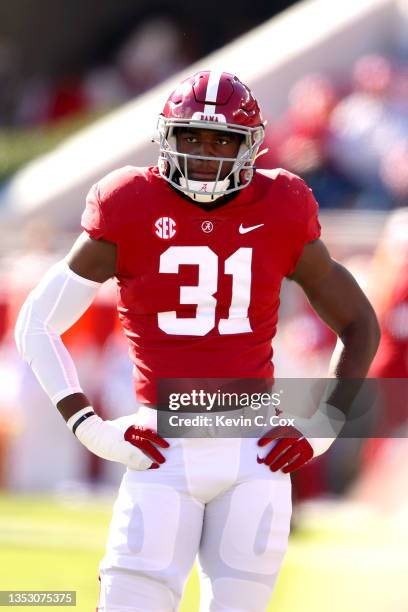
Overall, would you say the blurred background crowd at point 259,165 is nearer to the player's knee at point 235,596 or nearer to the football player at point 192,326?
the football player at point 192,326

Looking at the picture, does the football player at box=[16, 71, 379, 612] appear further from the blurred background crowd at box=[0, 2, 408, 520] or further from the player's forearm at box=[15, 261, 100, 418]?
the blurred background crowd at box=[0, 2, 408, 520]

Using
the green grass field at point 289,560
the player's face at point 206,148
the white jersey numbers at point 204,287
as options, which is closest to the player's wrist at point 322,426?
the white jersey numbers at point 204,287

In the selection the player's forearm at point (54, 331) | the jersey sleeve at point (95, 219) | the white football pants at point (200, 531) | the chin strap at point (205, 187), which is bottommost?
the white football pants at point (200, 531)

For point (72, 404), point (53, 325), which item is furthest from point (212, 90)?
point (72, 404)

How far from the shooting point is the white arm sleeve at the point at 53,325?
3.87 m

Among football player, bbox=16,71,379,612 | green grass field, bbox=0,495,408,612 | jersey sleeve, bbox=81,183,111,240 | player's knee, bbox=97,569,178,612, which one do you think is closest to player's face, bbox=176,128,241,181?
football player, bbox=16,71,379,612

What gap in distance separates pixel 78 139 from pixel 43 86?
3.07 m

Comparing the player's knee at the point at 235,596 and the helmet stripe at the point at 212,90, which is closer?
the player's knee at the point at 235,596

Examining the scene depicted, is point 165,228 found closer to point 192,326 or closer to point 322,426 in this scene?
point 192,326

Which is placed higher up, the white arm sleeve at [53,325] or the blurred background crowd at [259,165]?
the white arm sleeve at [53,325]

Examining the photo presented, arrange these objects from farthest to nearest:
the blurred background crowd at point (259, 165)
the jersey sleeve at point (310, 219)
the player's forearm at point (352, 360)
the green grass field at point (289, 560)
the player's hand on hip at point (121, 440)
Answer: the blurred background crowd at point (259, 165) < the green grass field at point (289, 560) < the player's forearm at point (352, 360) < the jersey sleeve at point (310, 219) < the player's hand on hip at point (121, 440)

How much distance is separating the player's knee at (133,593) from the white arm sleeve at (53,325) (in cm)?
51

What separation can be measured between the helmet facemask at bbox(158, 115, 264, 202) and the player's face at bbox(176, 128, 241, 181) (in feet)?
0.04

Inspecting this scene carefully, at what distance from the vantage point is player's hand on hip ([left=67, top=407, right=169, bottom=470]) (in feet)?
12.3
